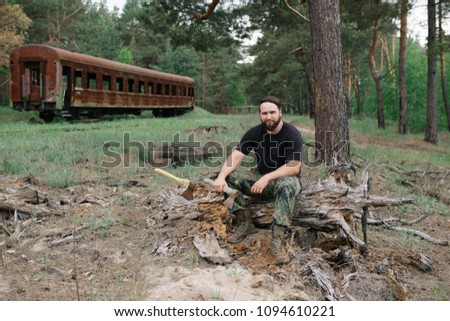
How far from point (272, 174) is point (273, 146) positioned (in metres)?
0.33

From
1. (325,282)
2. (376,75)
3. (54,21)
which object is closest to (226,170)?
(325,282)

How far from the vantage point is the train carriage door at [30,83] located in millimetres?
15438

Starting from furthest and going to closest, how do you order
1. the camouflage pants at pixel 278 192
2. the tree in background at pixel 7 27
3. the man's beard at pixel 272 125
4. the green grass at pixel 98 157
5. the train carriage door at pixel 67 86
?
the tree in background at pixel 7 27 < the train carriage door at pixel 67 86 < the green grass at pixel 98 157 < the man's beard at pixel 272 125 < the camouflage pants at pixel 278 192

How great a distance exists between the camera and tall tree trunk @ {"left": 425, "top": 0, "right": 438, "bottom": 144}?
14094 mm

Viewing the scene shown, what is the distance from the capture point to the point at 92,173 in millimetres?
7176

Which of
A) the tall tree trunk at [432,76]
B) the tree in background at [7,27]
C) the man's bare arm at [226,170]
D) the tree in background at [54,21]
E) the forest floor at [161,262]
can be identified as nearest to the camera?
the forest floor at [161,262]

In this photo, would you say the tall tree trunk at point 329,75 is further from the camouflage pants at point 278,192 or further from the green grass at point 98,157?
the camouflage pants at point 278,192

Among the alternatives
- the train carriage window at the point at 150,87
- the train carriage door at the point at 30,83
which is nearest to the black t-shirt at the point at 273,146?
the train carriage door at the point at 30,83

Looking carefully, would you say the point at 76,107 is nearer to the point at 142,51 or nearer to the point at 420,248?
the point at 420,248

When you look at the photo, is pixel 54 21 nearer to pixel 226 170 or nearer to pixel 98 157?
pixel 98 157

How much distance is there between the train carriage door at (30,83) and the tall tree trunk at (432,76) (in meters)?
14.2

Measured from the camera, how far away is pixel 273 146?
12.7ft

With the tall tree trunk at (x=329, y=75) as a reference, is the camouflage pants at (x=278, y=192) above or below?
below

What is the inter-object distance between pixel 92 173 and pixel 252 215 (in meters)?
3.97
